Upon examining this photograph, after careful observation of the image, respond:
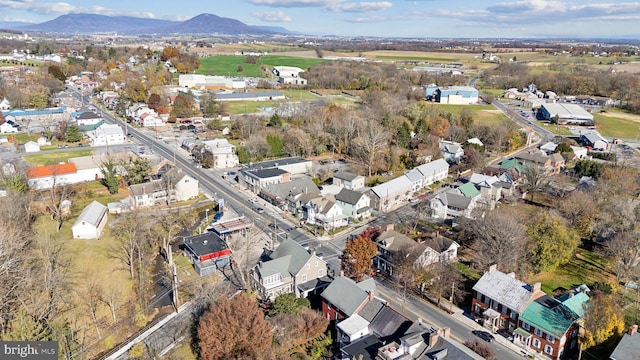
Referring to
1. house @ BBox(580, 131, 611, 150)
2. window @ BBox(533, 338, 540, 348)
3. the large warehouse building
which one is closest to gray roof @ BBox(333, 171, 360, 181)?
window @ BBox(533, 338, 540, 348)

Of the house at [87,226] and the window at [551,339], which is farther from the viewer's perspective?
the house at [87,226]

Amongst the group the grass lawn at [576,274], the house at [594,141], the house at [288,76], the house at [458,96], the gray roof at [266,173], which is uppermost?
the house at [288,76]

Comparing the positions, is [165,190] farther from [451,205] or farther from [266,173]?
[451,205]

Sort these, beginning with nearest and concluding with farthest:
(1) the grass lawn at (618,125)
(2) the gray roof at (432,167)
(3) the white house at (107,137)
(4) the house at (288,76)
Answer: (2) the gray roof at (432,167), (3) the white house at (107,137), (1) the grass lawn at (618,125), (4) the house at (288,76)

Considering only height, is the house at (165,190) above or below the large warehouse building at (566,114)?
below

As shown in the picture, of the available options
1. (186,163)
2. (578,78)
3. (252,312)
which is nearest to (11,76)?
(186,163)

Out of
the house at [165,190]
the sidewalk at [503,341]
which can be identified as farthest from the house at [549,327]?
the house at [165,190]

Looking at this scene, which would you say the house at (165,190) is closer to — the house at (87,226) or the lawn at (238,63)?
the house at (87,226)
